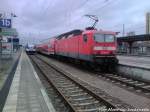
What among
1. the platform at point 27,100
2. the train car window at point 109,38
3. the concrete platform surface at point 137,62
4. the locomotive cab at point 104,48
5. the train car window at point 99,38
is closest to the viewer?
the platform at point 27,100

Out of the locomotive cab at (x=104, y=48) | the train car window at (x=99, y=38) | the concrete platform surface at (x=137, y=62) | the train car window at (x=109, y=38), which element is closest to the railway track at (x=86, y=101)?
the locomotive cab at (x=104, y=48)

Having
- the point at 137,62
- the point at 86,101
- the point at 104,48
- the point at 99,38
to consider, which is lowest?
the point at 86,101

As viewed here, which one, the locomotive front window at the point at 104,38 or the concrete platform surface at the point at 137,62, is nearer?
the locomotive front window at the point at 104,38

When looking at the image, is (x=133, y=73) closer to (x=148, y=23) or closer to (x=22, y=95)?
(x=22, y=95)

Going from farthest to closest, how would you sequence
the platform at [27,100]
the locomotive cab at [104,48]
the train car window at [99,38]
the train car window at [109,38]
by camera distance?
the train car window at [109,38] < the train car window at [99,38] < the locomotive cab at [104,48] < the platform at [27,100]

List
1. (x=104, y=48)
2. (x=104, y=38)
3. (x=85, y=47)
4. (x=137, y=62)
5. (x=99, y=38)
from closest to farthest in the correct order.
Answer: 1. (x=104, y=48)
2. (x=99, y=38)
3. (x=104, y=38)
4. (x=85, y=47)
5. (x=137, y=62)

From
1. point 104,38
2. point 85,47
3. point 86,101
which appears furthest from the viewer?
point 85,47

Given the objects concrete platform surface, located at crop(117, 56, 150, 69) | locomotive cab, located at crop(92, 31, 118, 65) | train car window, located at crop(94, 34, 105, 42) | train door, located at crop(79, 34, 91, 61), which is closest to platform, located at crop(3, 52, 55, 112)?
locomotive cab, located at crop(92, 31, 118, 65)

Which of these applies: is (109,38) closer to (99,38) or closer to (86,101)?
(99,38)

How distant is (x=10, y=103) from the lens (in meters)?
12.6

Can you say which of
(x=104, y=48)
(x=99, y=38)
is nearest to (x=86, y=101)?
(x=104, y=48)

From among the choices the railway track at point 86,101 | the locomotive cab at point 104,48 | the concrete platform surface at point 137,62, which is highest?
the locomotive cab at point 104,48

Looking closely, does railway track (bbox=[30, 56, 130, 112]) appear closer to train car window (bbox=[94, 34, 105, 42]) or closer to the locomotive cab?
the locomotive cab

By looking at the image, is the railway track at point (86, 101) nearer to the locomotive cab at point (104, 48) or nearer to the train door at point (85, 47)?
the locomotive cab at point (104, 48)
